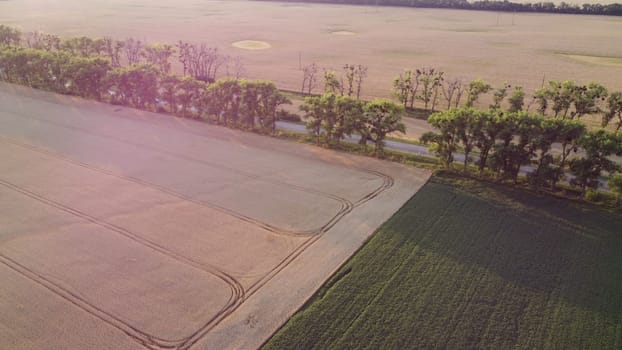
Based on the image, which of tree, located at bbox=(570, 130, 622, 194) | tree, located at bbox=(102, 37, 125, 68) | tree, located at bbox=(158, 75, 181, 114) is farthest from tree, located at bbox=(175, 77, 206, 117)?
tree, located at bbox=(570, 130, 622, 194)

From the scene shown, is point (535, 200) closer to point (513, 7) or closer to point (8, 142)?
point (8, 142)

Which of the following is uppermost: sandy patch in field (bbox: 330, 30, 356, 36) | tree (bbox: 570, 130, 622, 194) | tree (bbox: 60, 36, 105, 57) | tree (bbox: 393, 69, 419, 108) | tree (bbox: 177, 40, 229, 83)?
sandy patch in field (bbox: 330, 30, 356, 36)

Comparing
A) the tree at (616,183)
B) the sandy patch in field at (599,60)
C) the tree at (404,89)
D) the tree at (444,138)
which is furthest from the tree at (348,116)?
the sandy patch in field at (599,60)

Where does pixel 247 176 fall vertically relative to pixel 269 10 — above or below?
below

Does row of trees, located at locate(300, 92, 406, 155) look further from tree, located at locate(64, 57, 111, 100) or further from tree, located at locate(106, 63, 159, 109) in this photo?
tree, located at locate(64, 57, 111, 100)

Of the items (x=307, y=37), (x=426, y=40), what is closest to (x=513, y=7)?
(x=426, y=40)

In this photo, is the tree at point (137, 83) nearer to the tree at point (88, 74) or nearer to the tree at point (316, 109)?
the tree at point (88, 74)
